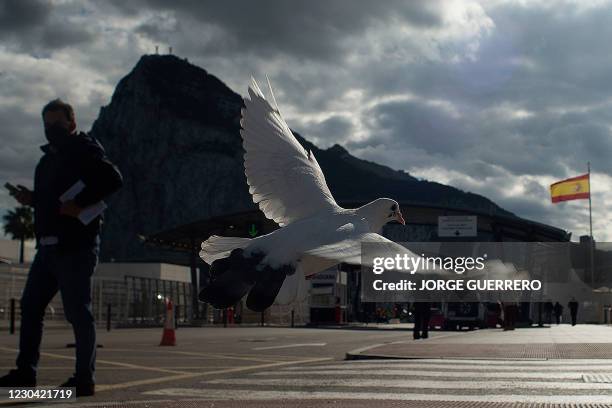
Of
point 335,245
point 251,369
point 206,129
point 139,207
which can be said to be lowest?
Answer: point 251,369

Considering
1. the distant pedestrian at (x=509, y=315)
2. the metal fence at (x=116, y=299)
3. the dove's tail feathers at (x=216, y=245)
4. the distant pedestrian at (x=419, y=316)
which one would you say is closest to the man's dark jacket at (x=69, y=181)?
the dove's tail feathers at (x=216, y=245)

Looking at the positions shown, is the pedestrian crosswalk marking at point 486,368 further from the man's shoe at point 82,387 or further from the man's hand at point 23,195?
the man's hand at point 23,195

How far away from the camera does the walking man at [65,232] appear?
4.62 metres

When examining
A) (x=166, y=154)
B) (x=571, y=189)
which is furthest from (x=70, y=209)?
(x=166, y=154)

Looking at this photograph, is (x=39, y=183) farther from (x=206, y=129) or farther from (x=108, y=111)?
(x=108, y=111)

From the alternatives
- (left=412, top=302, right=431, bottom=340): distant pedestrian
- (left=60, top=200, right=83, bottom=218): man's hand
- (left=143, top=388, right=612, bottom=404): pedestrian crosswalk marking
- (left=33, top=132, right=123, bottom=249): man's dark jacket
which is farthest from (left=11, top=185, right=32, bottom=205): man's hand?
(left=412, top=302, right=431, bottom=340): distant pedestrian

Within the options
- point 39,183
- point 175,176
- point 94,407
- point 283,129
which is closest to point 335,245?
point 283,129

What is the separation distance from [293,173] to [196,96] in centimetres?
13398

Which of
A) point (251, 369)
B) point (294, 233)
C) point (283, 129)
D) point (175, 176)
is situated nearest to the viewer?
point (294, 233)

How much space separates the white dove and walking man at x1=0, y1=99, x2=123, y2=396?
3.55 ft

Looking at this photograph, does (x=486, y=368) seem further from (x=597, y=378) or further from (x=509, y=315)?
(x=509, y=315)

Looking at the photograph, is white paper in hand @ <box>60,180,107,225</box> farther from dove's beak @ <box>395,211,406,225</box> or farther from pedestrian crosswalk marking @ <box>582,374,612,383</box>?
pedestrian crosswalk marking @ <box>582,374,612,383</box>

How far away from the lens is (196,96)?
13525cm

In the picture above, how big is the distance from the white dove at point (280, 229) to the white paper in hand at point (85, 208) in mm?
1076
